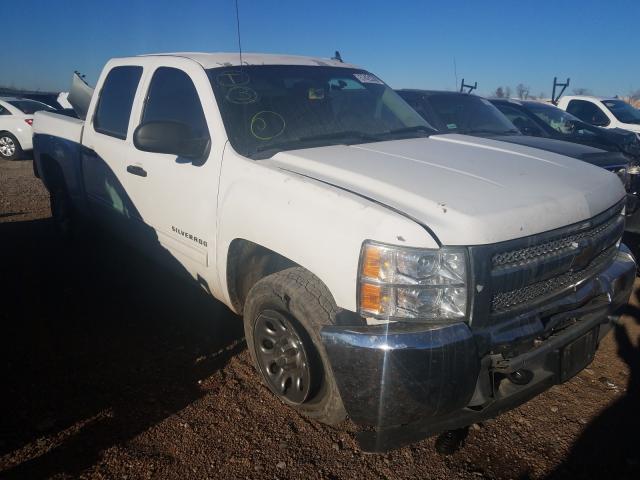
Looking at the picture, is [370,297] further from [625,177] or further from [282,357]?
[625,177]

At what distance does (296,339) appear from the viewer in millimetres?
2488

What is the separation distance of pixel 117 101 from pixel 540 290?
3626 mm

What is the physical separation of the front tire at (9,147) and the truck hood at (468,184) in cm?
1282

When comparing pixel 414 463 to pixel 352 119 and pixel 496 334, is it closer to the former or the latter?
pixel 496 334

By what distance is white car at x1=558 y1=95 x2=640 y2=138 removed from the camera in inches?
451

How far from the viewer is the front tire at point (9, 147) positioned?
505 inches

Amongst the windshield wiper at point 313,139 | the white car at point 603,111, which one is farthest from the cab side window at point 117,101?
the white car at point 603,111

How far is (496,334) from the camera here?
2064mm

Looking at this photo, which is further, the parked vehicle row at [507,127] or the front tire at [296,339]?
the parked vehicle row at [507,127]

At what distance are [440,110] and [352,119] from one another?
3.16 meters

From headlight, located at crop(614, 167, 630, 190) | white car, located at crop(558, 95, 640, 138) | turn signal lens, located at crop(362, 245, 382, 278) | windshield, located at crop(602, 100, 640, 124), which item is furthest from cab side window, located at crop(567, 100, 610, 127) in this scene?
turn signal lens, located at crop(362, 245, 382, 278)

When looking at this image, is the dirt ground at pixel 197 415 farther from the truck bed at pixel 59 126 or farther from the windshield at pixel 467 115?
the windshield at pixel 467 115

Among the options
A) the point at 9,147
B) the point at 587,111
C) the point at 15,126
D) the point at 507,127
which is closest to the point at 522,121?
the point at 507,127

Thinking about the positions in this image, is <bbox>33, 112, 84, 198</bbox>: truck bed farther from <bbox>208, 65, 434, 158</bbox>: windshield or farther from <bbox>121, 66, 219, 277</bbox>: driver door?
<bbox>208, 65, 434, 158</bbox>: windshield
